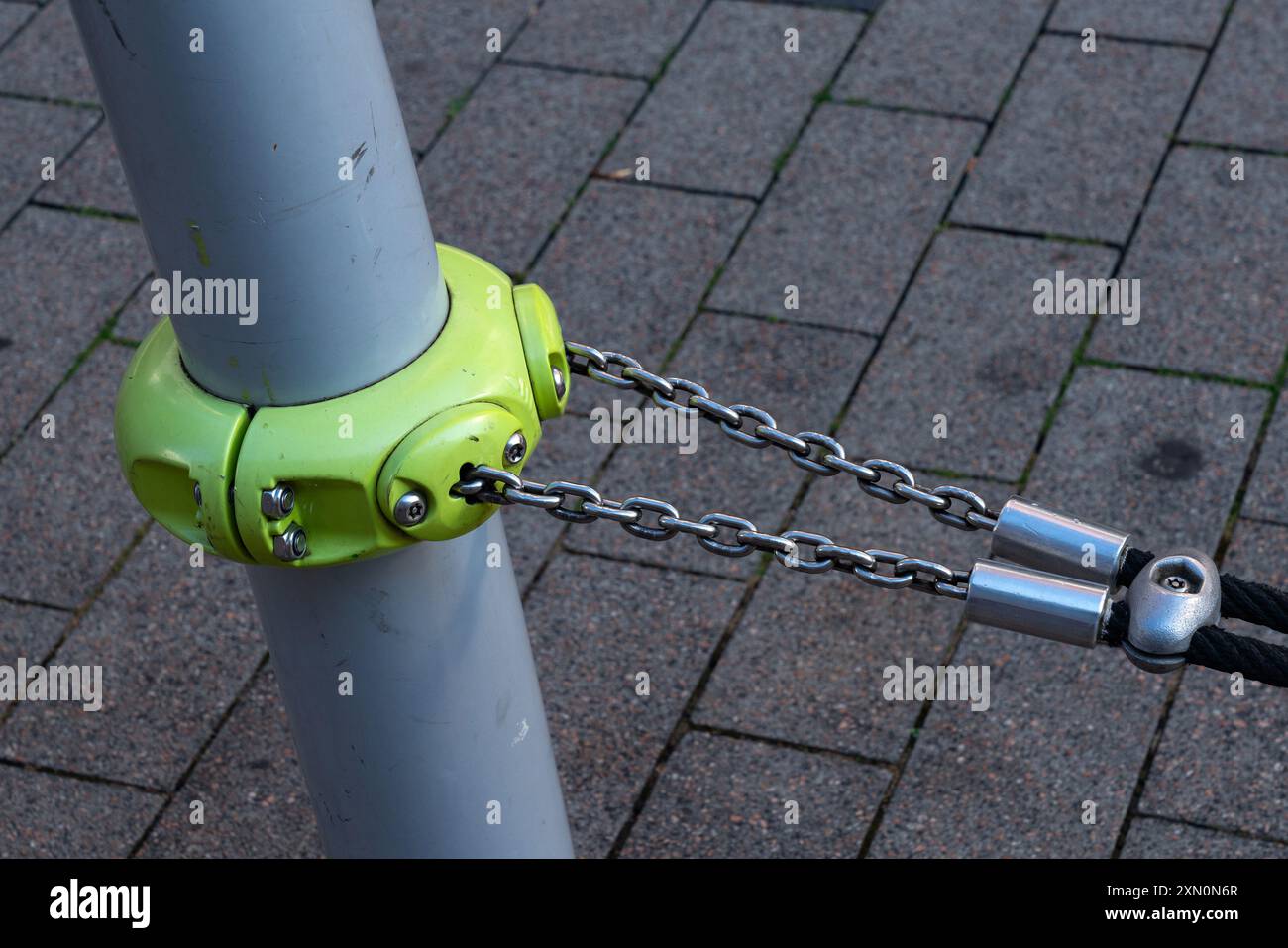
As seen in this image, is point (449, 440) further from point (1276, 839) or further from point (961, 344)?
point (961, 344)

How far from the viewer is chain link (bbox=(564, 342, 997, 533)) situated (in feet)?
6.41

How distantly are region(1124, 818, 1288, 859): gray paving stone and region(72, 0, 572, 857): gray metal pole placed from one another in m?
1.34

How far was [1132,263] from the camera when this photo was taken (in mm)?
4203

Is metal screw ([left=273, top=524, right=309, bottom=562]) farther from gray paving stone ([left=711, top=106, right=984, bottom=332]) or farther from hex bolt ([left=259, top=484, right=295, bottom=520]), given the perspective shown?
gray paving stone ([left=711, top=106, right=984, bottom=332])

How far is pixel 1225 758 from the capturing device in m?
3.18

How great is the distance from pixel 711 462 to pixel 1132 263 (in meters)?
1.26

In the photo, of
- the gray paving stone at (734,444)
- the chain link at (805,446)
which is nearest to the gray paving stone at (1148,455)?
the gray paving stone at (734,444)

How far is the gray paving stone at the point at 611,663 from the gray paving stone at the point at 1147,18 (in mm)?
2376

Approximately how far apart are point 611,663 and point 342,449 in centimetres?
179

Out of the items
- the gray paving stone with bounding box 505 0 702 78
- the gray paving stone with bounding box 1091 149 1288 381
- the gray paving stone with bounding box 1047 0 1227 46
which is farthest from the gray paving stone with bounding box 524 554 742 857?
the gray paving stone with bounding box 1047 0 1227 46

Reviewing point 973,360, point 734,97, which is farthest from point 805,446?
point 734,97

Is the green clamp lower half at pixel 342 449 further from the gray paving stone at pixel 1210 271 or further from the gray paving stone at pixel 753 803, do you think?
the gray paving stone at pixel 1210 271

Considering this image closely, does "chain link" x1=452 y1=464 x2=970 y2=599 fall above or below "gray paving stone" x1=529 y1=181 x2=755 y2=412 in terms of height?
above
